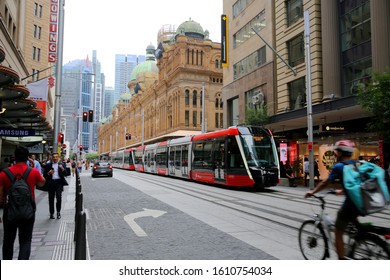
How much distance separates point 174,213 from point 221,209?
169 cm

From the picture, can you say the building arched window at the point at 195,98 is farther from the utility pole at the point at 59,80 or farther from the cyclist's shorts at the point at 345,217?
the cyclist's shorts at the point at 345,217

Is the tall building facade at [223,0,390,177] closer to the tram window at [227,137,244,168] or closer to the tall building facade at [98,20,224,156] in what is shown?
the tram window at [227,137,244,168]

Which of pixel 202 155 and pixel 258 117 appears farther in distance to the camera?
pixel 258 117

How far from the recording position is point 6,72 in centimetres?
929

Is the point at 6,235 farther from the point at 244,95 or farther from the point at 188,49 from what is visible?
the point at 188,49

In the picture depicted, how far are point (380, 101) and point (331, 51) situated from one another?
29.5 ft

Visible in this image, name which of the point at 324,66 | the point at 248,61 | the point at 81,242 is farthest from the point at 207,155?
the point at 81,242

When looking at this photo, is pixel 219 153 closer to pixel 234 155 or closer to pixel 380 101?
pixel 234 155

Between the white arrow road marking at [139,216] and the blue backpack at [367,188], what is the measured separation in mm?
4796

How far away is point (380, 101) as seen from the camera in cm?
1538

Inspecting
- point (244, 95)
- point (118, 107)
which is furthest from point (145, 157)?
point (118, 107)

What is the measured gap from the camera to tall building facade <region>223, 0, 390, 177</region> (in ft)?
65.3

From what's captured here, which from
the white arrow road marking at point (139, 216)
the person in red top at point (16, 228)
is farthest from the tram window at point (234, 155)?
the person in red top at point (16, 228)

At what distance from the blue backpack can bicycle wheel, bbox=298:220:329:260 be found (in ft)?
3.18
